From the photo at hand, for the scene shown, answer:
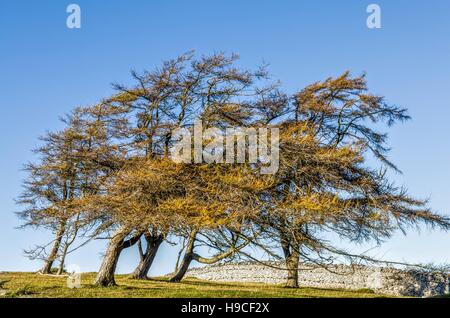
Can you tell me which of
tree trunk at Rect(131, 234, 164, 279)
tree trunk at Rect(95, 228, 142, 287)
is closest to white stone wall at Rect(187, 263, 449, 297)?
tree trunk at Rect(131, 234, 164, 279)

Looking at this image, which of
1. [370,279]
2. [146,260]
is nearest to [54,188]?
[146,260]

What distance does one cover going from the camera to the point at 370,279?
2373 centimetres

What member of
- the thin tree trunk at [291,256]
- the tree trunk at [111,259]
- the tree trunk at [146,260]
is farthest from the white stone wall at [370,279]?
the tree trunk at [111,259]

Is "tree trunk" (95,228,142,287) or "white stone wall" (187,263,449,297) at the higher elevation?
"tree trunk" (95,228,142,287)

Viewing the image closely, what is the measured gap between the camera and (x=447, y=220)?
833 inches

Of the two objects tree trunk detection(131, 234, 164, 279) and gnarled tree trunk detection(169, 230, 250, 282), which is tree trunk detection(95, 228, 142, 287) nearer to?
gnarled tree trunk detection(169, 230, 250, 282)

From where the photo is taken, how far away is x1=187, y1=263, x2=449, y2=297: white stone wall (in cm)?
2261

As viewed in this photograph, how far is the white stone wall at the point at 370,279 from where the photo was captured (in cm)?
2261

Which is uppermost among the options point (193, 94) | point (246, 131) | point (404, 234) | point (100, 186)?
point (193, 94)

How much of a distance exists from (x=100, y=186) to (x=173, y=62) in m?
4.79

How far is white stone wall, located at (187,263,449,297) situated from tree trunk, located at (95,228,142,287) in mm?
5299

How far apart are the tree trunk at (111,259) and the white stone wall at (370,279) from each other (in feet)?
17.4
